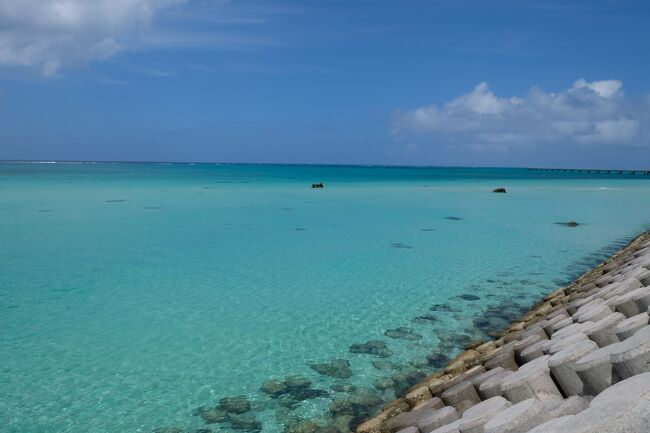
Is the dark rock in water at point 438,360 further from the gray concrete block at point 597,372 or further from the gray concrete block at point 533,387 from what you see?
the gray concrete block at point 597,372

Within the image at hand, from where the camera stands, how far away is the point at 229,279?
14938 millimetres

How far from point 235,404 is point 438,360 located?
374 centimetres

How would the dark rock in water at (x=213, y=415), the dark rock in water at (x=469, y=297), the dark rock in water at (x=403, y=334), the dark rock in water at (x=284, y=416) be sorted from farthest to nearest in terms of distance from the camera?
the dark rock in water at (x=469, y=297), the dark rock in water at (x=403, y=334), the dark rock in water at (x=213, y=415), the dark rock in water at (x=284, y=416)

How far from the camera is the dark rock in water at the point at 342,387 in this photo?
7648mm

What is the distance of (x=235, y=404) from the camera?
24.1ft

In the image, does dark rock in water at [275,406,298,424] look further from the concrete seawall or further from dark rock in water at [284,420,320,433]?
the concrete seawall

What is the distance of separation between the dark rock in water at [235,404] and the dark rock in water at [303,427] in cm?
86

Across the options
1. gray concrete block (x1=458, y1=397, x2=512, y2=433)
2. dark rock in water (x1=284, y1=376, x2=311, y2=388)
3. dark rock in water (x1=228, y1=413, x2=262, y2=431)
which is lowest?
dark rock in water (x1=228, y1=413, x2=262, y2=431)

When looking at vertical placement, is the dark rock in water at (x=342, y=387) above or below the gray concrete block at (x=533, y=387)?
below

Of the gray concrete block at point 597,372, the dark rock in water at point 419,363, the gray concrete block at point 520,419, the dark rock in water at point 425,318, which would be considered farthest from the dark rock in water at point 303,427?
the dark rock in water at point 425,318

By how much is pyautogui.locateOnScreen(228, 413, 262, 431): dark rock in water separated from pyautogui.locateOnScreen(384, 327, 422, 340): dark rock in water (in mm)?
3909

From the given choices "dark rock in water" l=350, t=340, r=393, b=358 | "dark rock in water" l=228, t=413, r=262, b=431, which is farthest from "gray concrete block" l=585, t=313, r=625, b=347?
"dark rock in water" l=228, t=413, r=262, b=431

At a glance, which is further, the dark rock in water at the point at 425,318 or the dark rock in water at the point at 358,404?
the dark rock in water at the point at 425,318

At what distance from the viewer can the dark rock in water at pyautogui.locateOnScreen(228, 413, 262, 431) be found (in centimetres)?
668
